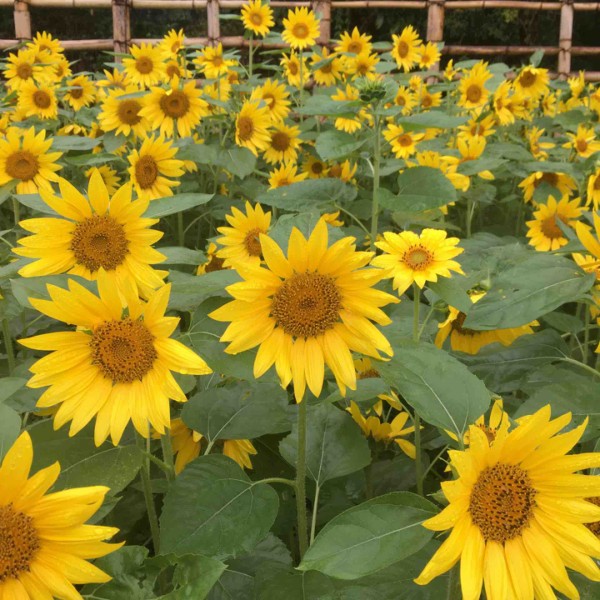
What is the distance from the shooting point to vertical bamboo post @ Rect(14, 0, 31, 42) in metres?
5.81

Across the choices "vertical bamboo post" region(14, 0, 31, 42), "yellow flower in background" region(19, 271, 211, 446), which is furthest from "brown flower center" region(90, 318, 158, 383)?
"vertical bamboo post" region(14, 0, 31, 42)

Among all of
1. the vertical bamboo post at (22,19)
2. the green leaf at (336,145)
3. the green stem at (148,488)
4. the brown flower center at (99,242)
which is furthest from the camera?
the vertical bamboo post at (22,19)

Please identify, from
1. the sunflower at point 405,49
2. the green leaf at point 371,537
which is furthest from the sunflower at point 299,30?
the green leaf at point 371,537

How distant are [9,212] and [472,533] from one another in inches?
103

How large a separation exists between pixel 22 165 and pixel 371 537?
1469 millimetres

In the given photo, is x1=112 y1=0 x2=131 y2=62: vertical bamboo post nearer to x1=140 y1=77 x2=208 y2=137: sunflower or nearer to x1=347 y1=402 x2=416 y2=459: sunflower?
x1=140 y1=77 x2=208 y2=137: sunflower

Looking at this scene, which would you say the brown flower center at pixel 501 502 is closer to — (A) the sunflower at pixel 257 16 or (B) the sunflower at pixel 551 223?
(B) the sunflower at pixel 551 223

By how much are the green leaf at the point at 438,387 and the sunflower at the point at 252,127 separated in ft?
6.52

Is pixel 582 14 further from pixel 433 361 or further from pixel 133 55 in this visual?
pixel 433 361

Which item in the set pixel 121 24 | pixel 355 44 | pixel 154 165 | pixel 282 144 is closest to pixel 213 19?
pixel 121 24

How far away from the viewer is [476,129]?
3299 mm

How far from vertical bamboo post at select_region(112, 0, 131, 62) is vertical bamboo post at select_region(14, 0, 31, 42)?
73cm

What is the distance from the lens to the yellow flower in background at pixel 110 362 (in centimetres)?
86

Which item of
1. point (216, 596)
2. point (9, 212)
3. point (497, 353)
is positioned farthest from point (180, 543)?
point (9, 212)
